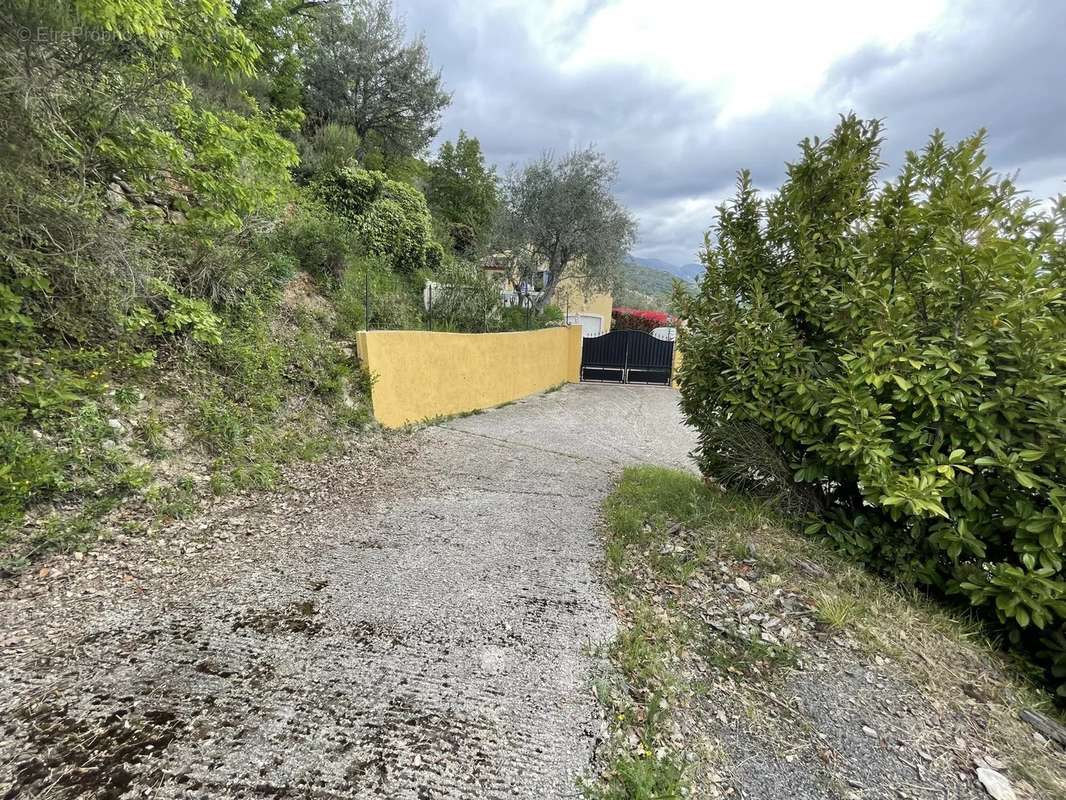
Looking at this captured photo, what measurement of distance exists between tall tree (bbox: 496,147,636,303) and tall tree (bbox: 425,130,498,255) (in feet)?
3.24

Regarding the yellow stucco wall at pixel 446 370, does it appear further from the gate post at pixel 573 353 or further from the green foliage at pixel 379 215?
the green foliage at pixel 379 215

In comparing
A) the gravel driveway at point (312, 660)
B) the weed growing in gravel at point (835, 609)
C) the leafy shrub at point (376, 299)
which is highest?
the leafy shrub at point (376, 299)

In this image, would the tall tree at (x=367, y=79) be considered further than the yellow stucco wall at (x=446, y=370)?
Yes

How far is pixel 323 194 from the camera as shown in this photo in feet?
28.6

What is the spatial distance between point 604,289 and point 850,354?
40.3 feet

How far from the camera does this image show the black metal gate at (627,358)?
14.7 m

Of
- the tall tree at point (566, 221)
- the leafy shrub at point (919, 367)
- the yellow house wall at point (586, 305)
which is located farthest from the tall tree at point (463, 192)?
the leafy shrub at point (919, 367)

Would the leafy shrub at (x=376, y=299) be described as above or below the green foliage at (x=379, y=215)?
below

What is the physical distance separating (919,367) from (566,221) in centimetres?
1205

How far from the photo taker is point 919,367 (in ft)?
7.69

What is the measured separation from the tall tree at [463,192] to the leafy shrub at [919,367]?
11.9 meters

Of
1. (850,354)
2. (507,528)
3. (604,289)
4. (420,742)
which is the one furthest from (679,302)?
(604,289)

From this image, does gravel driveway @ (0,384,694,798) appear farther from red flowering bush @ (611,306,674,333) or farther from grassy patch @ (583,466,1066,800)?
red flowering bush @ (611,306,674,333)

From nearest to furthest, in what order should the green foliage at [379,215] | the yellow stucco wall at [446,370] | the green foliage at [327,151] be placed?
1. the yellow stucco wall at [446,370]
2. the green foliage at [379,215]
3. the green foliage at [327,151]
